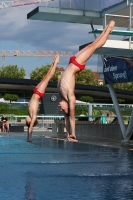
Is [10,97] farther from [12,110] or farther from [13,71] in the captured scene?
[13,71]

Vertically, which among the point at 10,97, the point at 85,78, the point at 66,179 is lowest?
the point at 66,179

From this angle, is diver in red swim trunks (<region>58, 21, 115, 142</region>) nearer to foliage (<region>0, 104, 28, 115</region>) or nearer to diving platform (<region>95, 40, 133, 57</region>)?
diving platform (<region>95, 40, 133, 57</region>)

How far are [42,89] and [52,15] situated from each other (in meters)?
7.41

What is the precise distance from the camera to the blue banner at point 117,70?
18.0 meters

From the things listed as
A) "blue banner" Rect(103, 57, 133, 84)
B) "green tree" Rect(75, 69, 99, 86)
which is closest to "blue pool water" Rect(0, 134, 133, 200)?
"blue banner" Rect(103, 57, 133, 84)

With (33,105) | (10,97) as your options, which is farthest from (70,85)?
(10,97)

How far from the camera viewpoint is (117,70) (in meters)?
18.9

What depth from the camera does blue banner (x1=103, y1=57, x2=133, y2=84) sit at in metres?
18.0

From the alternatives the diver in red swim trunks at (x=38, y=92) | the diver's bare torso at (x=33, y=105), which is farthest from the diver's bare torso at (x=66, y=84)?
the diver's bare torso at (x=33, y=105)

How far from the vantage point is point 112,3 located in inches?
655

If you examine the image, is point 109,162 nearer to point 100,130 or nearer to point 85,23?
point 85,23

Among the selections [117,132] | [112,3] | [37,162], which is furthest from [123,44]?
[117,132]

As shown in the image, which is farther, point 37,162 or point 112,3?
point 112,3

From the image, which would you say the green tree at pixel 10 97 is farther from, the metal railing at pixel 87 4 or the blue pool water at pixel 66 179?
the blue pool water at pixel 66 179
